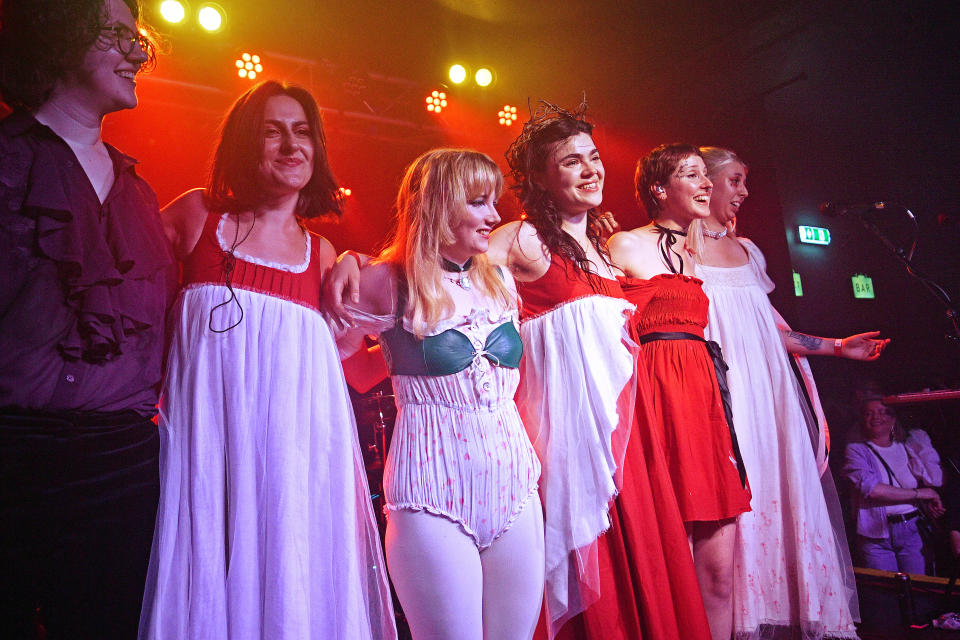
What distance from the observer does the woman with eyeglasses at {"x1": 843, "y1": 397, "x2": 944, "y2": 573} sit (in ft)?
16.6

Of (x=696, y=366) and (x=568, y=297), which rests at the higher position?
(x=568, y=297)

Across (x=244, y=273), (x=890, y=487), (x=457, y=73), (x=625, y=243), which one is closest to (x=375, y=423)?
(x=625, y=243)

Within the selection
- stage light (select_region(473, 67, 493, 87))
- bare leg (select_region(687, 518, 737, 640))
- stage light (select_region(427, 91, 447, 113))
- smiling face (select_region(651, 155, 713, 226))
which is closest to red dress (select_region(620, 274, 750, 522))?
bare leg (select_region(687, 518, 737, 640))

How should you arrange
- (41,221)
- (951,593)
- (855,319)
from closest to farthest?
1. (41,221)
2. (951,593)
3. (855,319)

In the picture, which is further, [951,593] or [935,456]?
[935,456]

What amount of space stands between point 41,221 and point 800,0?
6.56 metres

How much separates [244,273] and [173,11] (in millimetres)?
4333

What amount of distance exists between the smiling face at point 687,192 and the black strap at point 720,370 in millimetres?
649

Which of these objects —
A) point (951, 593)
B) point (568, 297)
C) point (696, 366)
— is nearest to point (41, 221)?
point (568, 297)

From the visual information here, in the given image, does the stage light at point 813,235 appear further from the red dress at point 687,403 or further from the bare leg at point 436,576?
the bare leg at point 436,576

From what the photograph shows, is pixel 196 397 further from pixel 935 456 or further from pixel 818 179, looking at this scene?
pixel 818 179

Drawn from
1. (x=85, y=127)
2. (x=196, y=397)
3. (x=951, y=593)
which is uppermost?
(x=85, y=127)

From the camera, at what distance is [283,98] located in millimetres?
A: 2207

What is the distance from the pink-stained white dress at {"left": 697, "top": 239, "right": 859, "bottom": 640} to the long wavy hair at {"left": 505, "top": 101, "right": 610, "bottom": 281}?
111cm
